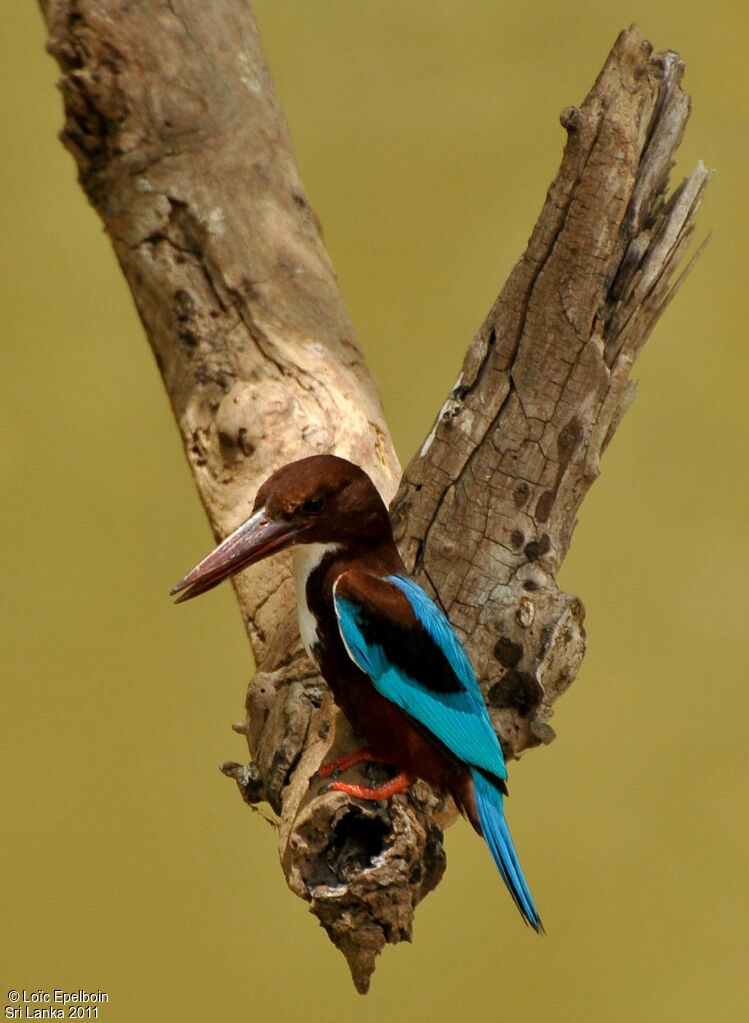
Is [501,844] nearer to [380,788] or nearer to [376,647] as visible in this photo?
[380,788]

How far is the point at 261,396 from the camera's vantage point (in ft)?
7.20

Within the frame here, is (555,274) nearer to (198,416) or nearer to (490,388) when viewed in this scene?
(490,388)

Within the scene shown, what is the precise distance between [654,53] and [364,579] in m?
1.08

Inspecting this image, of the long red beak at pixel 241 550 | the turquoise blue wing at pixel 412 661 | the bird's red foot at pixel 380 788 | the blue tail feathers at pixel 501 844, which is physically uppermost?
the long red beak at pixel 241 550

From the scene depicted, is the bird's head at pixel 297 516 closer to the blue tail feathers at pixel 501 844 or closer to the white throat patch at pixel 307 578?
the white throat patch at pixel 307 578

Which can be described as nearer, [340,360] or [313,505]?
[313,505]

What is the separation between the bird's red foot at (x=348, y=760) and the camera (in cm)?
179

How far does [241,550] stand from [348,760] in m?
0.37

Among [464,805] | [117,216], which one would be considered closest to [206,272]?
[117,216]

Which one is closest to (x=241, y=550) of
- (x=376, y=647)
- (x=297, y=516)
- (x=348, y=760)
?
(x=297, y=516)

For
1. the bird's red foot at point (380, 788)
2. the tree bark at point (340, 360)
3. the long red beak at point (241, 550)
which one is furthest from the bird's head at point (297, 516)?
the bird's red foot at point (380, 788)

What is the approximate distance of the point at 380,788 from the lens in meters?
1.71

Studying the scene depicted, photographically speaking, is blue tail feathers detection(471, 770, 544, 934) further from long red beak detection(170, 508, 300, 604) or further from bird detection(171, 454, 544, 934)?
long red beak detection(170, 508, 300, 604)

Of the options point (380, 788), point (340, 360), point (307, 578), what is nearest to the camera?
point (380, 788)
